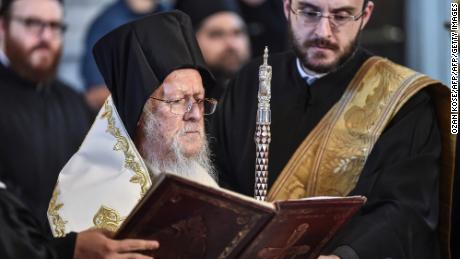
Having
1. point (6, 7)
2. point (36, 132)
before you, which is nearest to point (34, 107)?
point (36, 132)

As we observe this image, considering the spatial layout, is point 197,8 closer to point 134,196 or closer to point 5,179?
point 5,179

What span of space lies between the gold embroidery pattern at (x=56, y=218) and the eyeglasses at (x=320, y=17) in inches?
59.3

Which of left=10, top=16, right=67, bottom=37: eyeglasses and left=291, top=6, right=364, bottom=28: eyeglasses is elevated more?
left=291, top=6, right=364, bottom=28: eyeglasses

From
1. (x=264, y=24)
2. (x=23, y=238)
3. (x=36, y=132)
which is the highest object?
(x=23, y=238)

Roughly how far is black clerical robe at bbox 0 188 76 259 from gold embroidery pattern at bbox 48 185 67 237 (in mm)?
272

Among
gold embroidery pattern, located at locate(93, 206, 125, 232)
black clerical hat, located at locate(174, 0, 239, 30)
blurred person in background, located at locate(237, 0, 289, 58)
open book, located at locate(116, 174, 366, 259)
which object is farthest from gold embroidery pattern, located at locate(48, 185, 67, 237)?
blurred person in background, located at locate(237, 0, 289, 58)

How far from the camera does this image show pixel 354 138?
5.81 m

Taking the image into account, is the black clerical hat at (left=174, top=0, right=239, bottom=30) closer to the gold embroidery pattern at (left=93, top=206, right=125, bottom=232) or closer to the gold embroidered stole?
the gold embroidered stole

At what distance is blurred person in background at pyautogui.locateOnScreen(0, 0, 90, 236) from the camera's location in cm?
795

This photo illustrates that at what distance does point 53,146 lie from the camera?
8.20 metres

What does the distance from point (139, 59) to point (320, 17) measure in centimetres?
101

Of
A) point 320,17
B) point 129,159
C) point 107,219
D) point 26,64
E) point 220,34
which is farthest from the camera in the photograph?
point 220,34

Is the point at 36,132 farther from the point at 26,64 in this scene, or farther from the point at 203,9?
the point at 203,9

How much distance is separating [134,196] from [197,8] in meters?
3.98
